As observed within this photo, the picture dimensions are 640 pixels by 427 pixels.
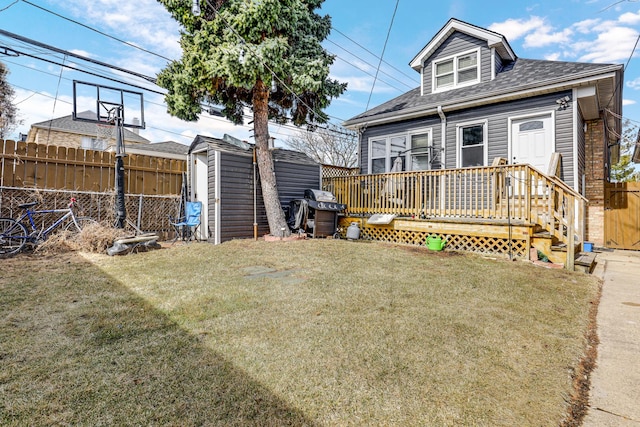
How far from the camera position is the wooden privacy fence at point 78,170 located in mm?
6281

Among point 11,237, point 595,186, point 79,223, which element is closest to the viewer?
point 11,237

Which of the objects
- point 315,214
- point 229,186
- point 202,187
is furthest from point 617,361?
point 202,187

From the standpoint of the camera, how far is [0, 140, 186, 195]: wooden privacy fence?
628 centimetres

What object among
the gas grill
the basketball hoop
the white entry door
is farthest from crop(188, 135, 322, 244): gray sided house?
the basketball hoop

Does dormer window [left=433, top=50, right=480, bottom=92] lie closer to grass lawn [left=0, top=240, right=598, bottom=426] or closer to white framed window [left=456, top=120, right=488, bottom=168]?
white framed window [left=456, top=120, right=488, bottom=168]

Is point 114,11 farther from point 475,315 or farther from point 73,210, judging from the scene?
point 475,315

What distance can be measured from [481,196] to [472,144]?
115 inches

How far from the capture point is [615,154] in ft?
46.6

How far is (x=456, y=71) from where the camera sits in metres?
10.1

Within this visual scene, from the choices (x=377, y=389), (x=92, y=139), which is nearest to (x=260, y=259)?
(x=377, y=389)

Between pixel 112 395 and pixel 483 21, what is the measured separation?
1291 cm

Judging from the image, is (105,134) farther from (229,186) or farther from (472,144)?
(472,144)

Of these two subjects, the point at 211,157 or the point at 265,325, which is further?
the point at 211,157

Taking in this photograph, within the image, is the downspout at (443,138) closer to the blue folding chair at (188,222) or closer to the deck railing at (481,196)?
the deck railing at (481,196)
